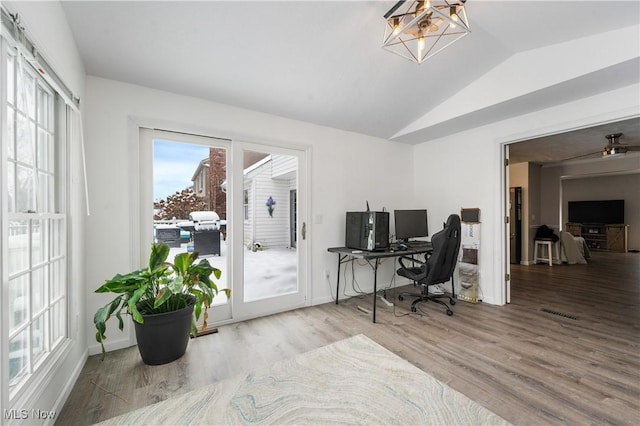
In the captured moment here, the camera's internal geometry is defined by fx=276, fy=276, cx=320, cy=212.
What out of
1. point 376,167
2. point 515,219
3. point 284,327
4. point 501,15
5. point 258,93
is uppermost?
point 501,15

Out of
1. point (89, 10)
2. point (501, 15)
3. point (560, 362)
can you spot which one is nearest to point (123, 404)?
point (89, 10)

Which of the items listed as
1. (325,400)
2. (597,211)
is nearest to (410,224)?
(325,400)

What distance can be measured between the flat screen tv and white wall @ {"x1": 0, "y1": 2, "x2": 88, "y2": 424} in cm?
1220

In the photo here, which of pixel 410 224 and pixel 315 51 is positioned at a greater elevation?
pixel 315 51

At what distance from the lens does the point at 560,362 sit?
2.26 meters

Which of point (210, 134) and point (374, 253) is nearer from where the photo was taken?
point (210, 134)

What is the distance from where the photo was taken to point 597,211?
28.1 ft

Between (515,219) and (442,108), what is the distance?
15.3 feet

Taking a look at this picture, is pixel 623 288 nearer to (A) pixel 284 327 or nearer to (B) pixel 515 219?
(B) pixel 515 219

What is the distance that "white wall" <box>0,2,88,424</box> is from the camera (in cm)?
142

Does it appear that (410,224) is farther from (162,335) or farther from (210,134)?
(162,335)

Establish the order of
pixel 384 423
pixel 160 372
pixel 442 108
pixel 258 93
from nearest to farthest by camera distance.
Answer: pixel 384 423
pixel 160 372
pixel 258 93
pixel 442 108

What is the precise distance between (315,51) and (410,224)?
8.90 feet

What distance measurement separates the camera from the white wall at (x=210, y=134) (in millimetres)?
2436
